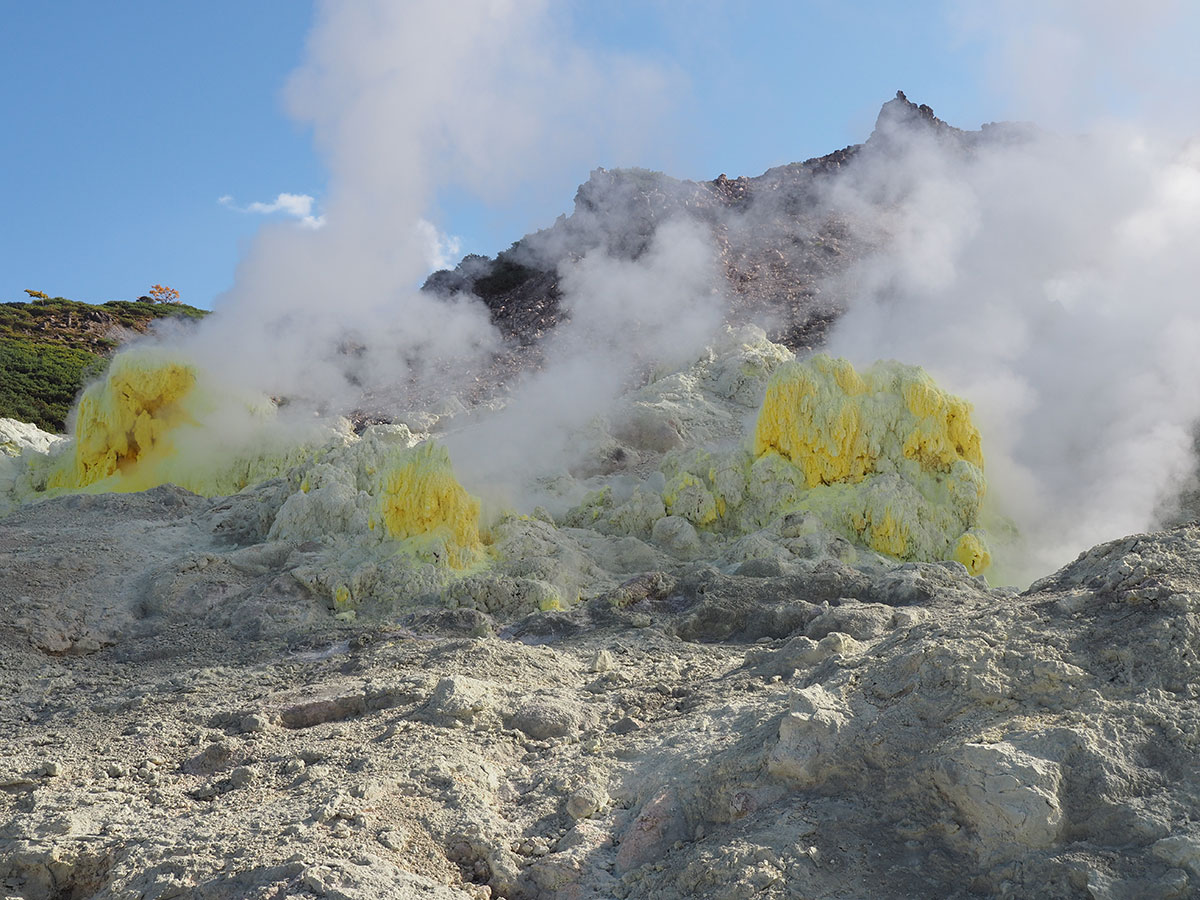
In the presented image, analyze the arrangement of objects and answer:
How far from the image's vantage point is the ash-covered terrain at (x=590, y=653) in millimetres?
2584

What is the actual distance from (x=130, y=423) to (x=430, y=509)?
21.5 ft

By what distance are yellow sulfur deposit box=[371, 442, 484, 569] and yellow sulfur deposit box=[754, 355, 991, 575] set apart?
10.1 feet

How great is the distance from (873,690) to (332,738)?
209 centimetres

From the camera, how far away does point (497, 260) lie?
1034 inches

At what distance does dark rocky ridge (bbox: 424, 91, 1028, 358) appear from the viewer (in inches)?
864

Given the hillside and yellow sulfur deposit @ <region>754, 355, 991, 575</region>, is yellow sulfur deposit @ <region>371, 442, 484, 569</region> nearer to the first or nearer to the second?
yellow sulfur deposit @ <region>754, 355, 991, 575</region>

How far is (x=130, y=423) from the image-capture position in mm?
12430

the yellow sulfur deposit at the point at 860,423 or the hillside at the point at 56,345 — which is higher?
the hillside at the point at 56,345

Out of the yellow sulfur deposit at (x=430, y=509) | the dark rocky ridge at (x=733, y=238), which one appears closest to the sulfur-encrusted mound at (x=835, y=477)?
the yellow sulfur deposit at (x=430, y=509)

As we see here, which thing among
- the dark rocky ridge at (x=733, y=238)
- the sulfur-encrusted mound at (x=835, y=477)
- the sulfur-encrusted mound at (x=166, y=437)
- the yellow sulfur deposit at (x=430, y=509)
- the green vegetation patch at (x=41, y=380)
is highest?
the dark rocky ridge at (x=733, y=238)

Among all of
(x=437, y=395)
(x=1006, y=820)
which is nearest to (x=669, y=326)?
(x=437, y=395)

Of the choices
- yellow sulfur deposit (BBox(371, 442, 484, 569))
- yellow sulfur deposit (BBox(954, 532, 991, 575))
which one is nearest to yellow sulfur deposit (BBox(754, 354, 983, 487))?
yellow sulfur deposit (BBox(954, 532, 991, 575))

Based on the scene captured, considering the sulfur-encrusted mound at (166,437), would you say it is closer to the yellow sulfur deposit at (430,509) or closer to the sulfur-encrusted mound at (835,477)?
the yellow sulfur deposit at (430,509)

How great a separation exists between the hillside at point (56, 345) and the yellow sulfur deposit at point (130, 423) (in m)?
8.71
